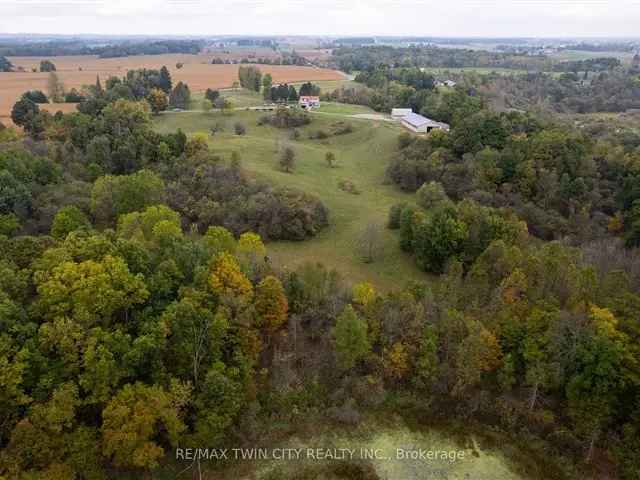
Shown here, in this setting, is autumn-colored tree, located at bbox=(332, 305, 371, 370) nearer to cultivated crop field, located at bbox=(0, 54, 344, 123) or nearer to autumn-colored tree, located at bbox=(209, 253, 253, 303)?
autumn-colored tree, located at bbox=(209, 253, 253, 303)

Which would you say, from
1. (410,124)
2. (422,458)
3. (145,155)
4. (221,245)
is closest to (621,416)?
(422,458)

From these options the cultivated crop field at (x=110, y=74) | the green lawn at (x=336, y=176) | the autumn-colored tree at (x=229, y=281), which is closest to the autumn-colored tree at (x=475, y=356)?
the autumn-colored tree at (x=229, y=281)

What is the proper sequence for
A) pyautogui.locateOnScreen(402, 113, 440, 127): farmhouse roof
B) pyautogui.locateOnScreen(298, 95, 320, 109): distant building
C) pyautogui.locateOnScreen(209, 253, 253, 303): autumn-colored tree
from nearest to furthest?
1. pyautogui.locateOnScreen(209, 253, 253, 303): autumn-colored tree
2. pyautogui.locateOnScreen(402, 113, 440, 127): farmhouse roof
3. pyautogui.locateOnScreen(298, 95, 320, 109): distant building

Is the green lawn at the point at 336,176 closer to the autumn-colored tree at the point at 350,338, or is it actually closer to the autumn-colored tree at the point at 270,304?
the autumn-colored tree at the point at 270,304

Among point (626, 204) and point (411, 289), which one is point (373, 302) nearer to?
Result: point (411, 289)

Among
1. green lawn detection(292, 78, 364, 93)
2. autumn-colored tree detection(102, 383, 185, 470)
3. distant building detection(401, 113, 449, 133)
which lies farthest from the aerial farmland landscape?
green lawn detection(292, 78, 364, 93)
